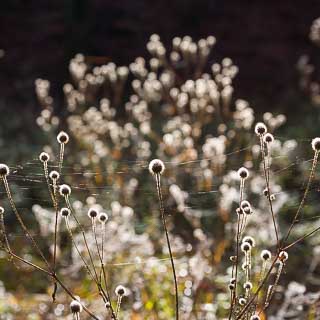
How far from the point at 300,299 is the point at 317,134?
3830 mm

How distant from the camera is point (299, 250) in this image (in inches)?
159

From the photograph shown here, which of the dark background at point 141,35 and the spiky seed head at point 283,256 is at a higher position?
the dark background at point 141,35

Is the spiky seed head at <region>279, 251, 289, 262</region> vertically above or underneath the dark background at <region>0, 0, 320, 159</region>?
underneath

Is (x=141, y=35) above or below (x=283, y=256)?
above

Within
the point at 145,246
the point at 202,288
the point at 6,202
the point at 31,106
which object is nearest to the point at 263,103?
the point at 31,106

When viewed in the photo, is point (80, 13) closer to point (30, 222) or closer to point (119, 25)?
point (119, 25)

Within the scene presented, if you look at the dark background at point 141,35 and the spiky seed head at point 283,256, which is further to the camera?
the dark background at point 141,35

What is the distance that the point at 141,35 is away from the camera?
33.0 feet

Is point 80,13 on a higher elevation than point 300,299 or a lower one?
higher

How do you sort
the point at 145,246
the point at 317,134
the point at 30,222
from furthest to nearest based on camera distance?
1. the point at 317,134
2. the point at 30,222
3. the point at 145,246

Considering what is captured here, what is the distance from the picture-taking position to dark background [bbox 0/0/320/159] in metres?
9.01

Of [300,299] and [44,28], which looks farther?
[44,28]

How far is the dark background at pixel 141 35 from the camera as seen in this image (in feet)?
29.6

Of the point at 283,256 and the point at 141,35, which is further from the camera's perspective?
the point at 141,35
